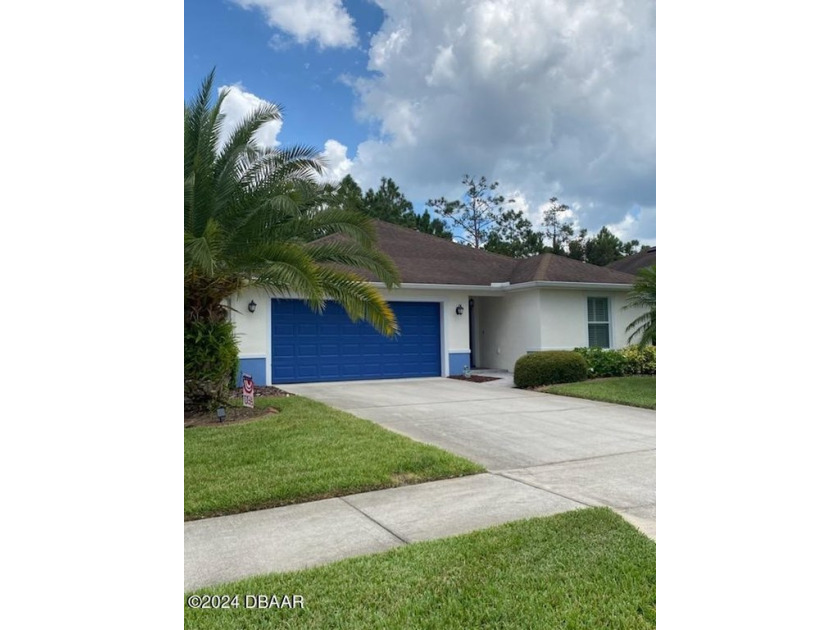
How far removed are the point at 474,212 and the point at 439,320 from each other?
689 inches

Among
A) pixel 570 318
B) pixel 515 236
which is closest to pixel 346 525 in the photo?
pixel 570 318

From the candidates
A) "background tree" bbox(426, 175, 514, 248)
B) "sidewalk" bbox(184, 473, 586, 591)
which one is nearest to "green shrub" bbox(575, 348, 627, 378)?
"sidewalk" bbox(184, 473, 586, 591)

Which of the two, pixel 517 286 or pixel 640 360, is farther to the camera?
pixel 517 286

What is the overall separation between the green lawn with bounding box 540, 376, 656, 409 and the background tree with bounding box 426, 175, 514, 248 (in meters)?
19.4

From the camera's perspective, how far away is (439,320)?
590 inches

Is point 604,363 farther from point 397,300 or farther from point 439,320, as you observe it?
point 397,300

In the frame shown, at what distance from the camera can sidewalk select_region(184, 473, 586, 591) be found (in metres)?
3.38

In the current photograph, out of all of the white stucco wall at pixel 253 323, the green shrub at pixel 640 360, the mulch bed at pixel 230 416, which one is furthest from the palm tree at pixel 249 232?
the green shrub at pixel 640 360

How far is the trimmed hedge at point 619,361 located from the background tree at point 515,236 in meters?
17.8

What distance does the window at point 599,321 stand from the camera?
15.5m
